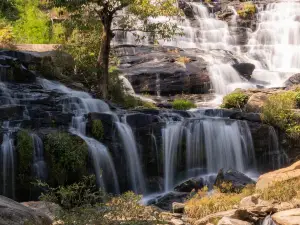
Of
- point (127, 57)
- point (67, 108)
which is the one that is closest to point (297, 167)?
point (67, 108)

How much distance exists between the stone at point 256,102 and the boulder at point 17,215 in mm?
14106

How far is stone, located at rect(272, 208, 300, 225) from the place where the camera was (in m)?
7.10

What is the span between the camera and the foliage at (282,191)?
8648mm

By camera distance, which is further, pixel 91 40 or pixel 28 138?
pixel 91 40

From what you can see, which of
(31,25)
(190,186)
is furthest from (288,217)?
(31,25)

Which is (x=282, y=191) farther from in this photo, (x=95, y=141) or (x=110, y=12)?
(x=110, y=12)

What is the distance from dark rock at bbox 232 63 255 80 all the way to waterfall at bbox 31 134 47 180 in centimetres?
1759

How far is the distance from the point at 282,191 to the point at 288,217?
1.56m

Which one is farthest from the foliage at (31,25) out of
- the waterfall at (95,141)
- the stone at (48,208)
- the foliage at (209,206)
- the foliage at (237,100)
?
the foliage at (209,206)

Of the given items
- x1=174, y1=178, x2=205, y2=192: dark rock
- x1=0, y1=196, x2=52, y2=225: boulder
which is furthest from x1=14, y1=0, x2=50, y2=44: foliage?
x1=0, y1=196, x2=52, y2=225: boulder

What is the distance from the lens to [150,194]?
13.8 m

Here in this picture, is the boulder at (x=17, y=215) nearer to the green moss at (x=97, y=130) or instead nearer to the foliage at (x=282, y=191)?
the foliage at (x=282, y=191)

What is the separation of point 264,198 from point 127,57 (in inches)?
742

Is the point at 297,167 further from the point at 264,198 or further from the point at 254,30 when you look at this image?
the point at 254,30
